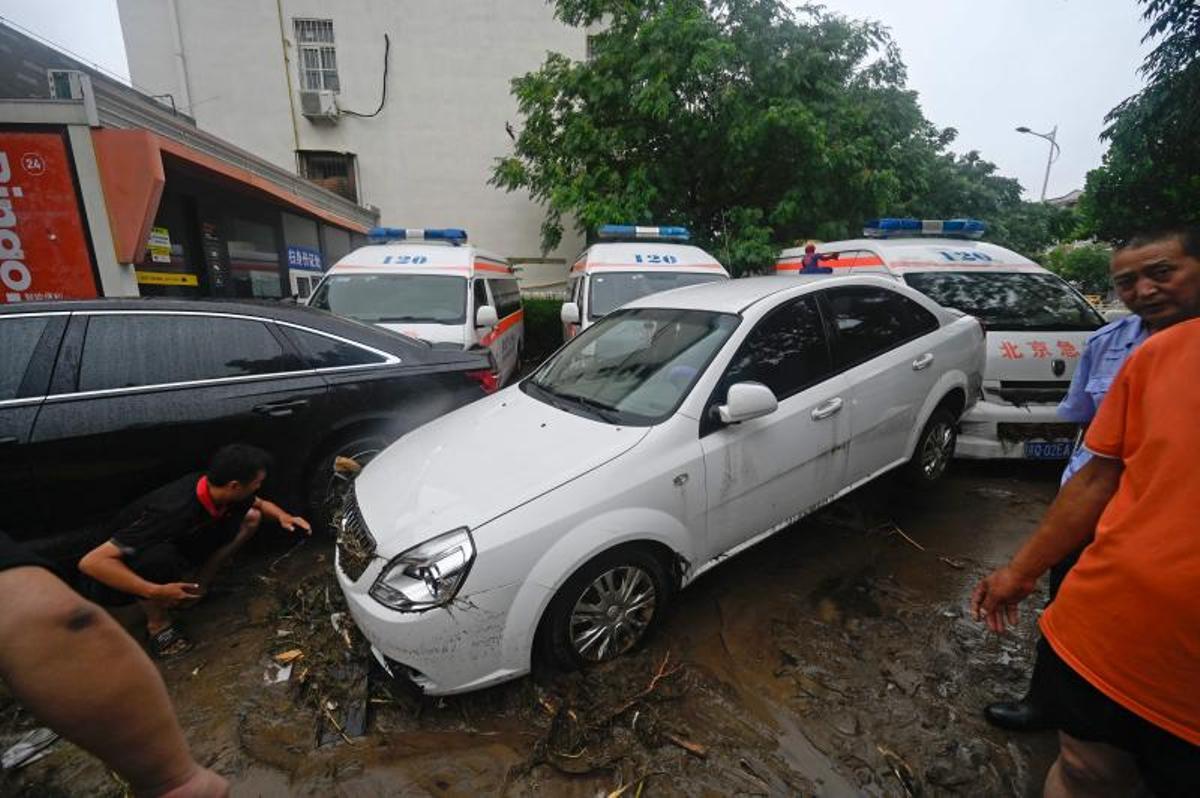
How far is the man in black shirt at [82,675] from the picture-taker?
762 millimetres

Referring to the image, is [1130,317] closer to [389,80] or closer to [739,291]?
[739,291]

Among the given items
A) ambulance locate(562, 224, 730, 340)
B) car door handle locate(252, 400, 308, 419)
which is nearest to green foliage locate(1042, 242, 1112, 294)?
ambulance locate(562, 224, 730, 340)

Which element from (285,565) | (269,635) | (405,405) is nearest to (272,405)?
(405,405)

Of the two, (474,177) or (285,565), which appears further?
(474,177)

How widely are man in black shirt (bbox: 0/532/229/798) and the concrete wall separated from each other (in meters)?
14.0

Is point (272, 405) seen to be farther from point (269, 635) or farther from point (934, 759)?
point (934, 759)

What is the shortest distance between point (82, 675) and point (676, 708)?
1954 mm

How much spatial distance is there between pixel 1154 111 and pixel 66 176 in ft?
42.7

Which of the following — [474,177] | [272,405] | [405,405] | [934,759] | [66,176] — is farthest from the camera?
[474,177]

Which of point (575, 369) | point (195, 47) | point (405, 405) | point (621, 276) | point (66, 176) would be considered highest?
point (195, 47)

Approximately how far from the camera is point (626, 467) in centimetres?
224

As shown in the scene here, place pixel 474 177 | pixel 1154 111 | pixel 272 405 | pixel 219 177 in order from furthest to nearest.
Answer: pixel 474 177 < pixel 219 177 < pixel 1154 111 < pixel 272 405

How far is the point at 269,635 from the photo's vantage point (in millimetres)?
2672

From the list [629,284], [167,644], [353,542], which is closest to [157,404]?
[167,644]
